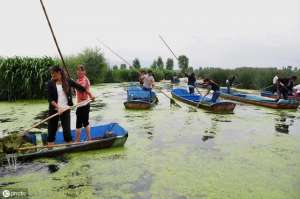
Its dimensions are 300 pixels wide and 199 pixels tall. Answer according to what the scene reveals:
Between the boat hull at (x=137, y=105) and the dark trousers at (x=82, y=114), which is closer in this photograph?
the dark trousers at (x=82, y=114)

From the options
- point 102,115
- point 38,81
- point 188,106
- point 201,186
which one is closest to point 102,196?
point 201,186

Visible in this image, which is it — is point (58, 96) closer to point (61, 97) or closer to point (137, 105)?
point (61, 97)

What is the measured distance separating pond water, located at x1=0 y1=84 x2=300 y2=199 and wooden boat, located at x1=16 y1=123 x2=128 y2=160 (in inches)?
4.0

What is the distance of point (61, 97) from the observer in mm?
4523

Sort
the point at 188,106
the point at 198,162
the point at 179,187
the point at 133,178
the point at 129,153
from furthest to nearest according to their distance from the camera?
1. the point at 188,106
2. the point at 129,153
3. the point at 198,162
4. the point at 133,178
5. the point at 179,187

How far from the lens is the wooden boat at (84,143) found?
466cm

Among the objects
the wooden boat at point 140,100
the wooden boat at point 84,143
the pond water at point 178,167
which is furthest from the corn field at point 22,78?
the wooden boat at point 84,143

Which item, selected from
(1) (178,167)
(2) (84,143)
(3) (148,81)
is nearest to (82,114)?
(2) (84,143)

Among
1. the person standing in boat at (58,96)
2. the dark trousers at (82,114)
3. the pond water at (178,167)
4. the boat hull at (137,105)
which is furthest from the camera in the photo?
the boat hull at (137,105)

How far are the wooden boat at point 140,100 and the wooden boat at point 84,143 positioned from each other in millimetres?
4086

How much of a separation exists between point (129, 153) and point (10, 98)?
8.94 m

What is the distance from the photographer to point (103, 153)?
5152 mm

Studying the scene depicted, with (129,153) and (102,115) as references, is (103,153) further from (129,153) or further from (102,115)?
(102,115)

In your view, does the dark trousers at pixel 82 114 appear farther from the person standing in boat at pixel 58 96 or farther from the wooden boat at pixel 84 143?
the person standing in boat at pixel 58 96
